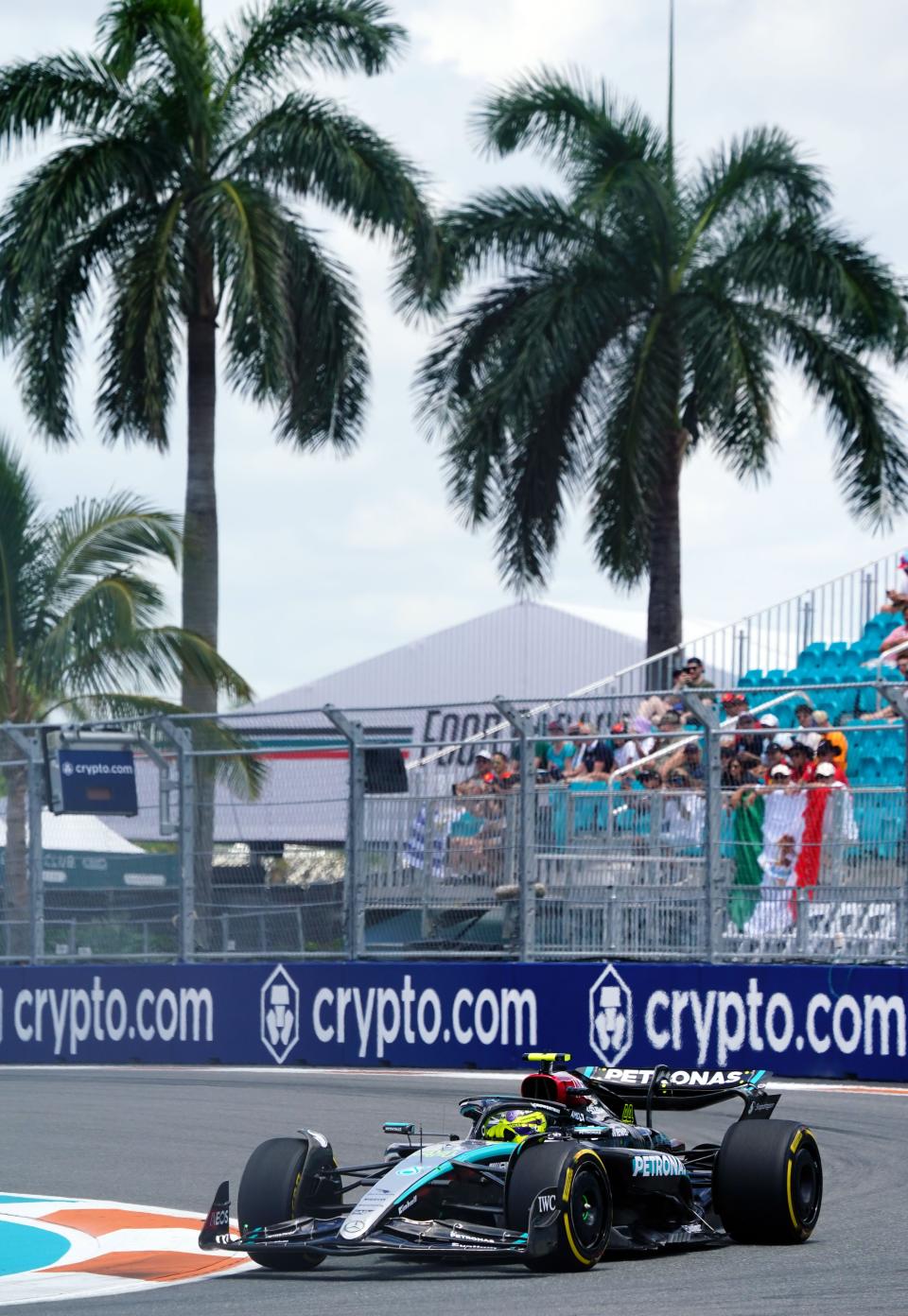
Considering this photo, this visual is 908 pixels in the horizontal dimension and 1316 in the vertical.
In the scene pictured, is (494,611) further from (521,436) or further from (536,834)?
(536,834)

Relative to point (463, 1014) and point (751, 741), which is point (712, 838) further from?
point (463, 1014)

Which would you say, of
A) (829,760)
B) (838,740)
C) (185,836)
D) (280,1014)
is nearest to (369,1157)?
(829,760)

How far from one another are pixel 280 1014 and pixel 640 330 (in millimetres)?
11261

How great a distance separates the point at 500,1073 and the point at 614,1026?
2.83 ft

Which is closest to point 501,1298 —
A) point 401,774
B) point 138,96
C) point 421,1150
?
point 421,1150

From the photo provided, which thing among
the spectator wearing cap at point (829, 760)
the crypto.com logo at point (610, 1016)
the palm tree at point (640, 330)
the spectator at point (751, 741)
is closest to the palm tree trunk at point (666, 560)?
the palm tree at point (640, 330)

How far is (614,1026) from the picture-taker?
14.5 metres

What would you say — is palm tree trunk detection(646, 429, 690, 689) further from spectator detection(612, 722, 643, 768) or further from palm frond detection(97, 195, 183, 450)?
spectator detection(612, 722, 643, 768)

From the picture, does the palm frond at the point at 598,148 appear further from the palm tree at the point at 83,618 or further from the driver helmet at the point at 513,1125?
the driver helmet at the point at 513,1125

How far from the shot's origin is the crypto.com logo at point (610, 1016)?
14.4 metres

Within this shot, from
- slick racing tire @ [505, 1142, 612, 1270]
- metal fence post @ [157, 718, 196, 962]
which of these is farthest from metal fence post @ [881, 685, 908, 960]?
slick racing tire @ [505, 1142, 612, 1270]

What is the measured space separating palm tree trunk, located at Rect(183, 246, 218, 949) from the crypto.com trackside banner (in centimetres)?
731

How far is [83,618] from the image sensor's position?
24.3 metres

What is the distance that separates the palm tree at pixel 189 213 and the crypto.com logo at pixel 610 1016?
34.8 ft
